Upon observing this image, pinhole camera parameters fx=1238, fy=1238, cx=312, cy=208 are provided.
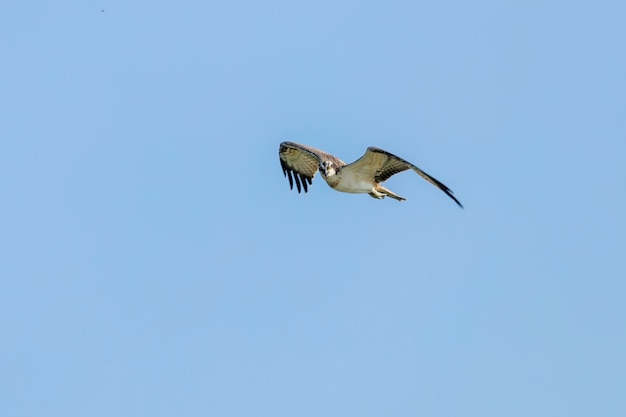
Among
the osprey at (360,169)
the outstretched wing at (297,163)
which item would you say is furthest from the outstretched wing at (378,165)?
the outstretched wing at (297,163)

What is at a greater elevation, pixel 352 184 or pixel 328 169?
pixel 328 169

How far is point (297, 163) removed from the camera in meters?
38.3

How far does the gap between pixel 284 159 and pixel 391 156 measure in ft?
22.9

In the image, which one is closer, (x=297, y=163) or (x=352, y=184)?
(x=352, y=184)

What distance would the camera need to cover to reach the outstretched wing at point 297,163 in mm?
37500

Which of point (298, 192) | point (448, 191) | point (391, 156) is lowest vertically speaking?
point (448, 191)

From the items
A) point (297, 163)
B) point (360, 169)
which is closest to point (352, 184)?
point (360, 169)

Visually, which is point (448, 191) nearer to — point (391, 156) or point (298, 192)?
point (391, 156)

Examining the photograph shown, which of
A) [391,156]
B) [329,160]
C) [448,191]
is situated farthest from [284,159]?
[448,191]

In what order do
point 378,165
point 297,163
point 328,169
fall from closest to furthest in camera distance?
1. point 378,165
2. point 328,169
3. point 297,163

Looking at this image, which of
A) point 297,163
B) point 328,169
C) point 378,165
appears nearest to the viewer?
point 378,165

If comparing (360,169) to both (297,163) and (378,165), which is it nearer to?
(378,165)

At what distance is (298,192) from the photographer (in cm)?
3862

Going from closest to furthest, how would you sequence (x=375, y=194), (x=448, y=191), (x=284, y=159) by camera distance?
(x=448, y=191)
(x=375, y=194)
(x=284, y=159)
